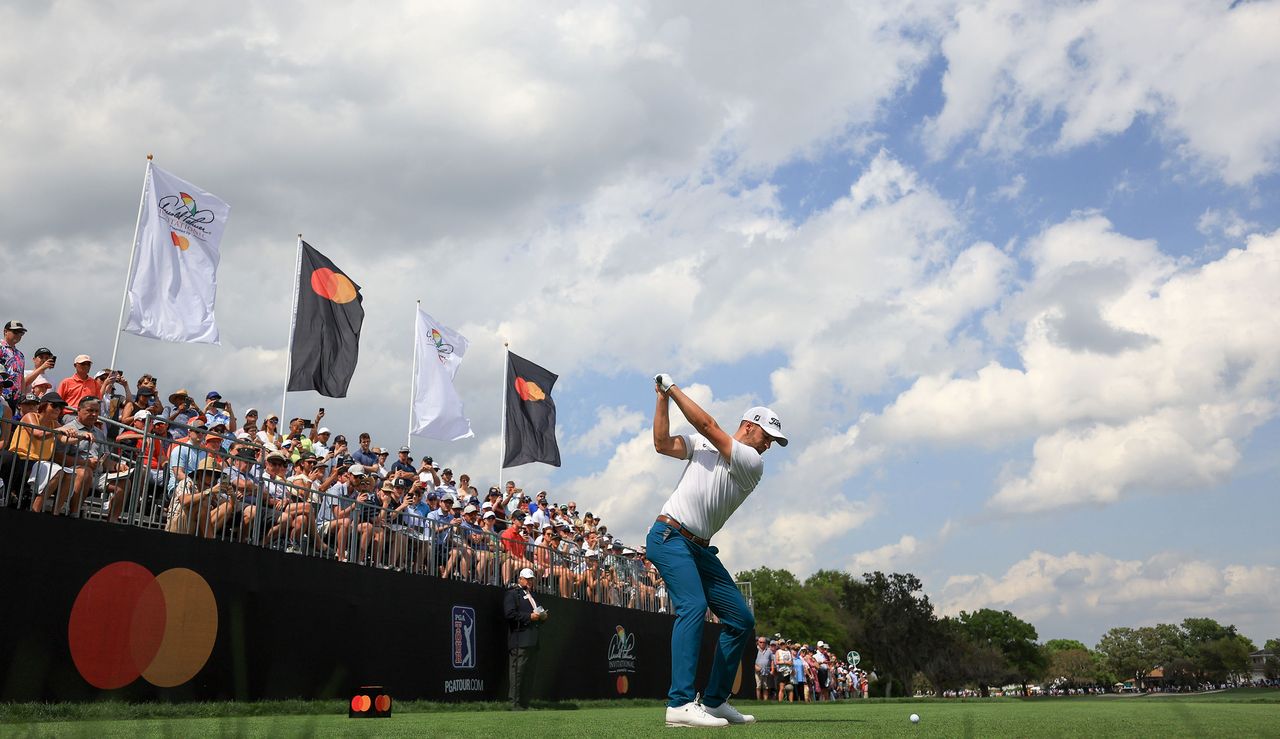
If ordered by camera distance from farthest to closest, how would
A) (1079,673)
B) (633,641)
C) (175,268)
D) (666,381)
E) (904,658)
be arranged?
1. (1079,673)
2. (904,658)
3. (633,641)
4. (175,268)
5. (666,381)

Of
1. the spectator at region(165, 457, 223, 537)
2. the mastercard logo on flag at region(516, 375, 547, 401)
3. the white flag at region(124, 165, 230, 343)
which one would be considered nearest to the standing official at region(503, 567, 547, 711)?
the spectator at region(165, 457, 223, 537)

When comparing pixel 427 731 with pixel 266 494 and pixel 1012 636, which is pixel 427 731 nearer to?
pixel 266 494

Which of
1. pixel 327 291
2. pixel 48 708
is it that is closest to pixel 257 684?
pixel 48 708

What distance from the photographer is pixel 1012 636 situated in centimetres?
12419

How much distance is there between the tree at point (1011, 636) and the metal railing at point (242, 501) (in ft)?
383

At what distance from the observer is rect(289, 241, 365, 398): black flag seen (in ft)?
58.3

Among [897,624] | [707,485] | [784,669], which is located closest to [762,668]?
[784,669]

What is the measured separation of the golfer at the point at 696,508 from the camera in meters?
6.39

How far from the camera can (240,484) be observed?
11500mm

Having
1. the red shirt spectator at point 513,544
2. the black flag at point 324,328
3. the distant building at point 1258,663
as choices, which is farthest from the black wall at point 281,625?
the distant building at point 1258,663

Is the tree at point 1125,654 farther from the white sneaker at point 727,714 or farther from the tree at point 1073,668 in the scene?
the white sneaker at point 727,714

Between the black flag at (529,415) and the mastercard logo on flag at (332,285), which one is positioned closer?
the mastercard logo on flag at (332,285)

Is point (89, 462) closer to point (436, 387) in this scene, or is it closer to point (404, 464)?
point (404, 464)

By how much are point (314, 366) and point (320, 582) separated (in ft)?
20.8
